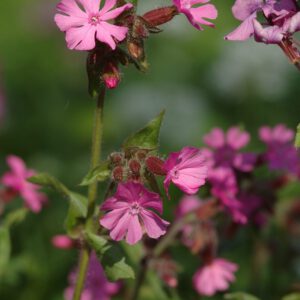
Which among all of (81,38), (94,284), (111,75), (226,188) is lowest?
(94,284)

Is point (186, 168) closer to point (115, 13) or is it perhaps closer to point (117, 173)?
point (117, 173)

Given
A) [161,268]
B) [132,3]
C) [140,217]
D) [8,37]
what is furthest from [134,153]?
[8,37]

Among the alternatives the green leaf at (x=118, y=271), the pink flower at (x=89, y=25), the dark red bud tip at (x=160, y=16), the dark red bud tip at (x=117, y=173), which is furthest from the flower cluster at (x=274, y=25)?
the green leaf at (x=118, y=271)

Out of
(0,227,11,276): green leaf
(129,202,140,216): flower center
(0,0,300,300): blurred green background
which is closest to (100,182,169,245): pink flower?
(129,202,140,216): flower center

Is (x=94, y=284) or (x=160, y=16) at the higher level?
(x=160, y=16)

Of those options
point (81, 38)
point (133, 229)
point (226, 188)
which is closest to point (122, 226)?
point (133, 229)

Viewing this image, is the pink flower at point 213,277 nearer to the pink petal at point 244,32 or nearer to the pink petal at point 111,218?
the pink petal at point 111,218

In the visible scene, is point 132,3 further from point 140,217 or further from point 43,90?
point 43,90
